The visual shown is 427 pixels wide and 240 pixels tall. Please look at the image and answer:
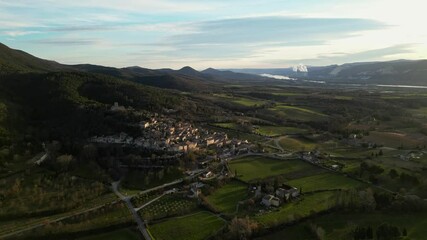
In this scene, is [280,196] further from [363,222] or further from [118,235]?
[118,235]

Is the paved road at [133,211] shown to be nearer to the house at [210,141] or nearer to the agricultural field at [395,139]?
the house at [210,141]

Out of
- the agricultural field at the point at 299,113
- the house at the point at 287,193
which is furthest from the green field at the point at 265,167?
the agricultural field at the point at 299,113

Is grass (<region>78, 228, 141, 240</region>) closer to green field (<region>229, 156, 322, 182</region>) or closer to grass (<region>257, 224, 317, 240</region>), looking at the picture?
grass (<region>257, 224, 317, 240</region>)

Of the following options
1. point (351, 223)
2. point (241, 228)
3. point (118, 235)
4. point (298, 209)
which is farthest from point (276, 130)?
point (118, 235)

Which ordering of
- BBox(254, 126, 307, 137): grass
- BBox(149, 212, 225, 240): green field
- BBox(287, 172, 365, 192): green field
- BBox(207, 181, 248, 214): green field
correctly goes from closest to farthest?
BBox(149, 212, 225, 240): green field < BBox(207, 181, 248, 214): green field < BBox(287, 172, 365, 192): green field < BBox(254, 126, 307, 137): grass

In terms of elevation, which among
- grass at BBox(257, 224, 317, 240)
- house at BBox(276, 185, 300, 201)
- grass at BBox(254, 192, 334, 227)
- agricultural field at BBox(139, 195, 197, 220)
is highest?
house at BBox(276, 185, 300, 201)

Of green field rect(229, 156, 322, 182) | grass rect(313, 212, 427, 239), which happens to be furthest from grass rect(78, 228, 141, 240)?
grass rect(313, 212, 427, 239)
